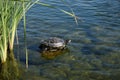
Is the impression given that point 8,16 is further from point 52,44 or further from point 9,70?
point 52,44

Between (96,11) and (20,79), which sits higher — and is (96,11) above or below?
above

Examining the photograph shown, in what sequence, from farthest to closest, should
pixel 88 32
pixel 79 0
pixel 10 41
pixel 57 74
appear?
pixel 79 0
pixel 88 32
pixel 10 41
pixel 57 74

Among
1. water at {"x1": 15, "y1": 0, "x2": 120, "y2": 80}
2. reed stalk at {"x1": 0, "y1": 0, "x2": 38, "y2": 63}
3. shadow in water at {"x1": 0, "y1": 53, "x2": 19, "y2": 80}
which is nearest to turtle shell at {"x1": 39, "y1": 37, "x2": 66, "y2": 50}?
water at {"x1": 15, "y1": 0, "x2": 120, "y2": 80}

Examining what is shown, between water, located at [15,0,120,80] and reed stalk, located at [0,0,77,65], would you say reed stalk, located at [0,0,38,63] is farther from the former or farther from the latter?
water, located at [15,0,120,80]

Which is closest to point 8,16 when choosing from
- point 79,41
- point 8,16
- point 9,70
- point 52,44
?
point 8,16

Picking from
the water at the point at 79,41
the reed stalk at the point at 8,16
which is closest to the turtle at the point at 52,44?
the water at the point at 79,41

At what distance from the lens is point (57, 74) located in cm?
646

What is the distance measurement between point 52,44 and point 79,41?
2.99ft

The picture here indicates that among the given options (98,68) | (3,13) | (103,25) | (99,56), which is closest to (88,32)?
(103,25)

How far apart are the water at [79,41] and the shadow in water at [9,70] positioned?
7.0 inches

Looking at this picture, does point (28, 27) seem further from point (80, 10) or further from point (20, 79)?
point (20, 79)

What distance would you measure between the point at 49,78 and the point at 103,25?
3953 millimetres

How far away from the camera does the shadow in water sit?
6.29 metres

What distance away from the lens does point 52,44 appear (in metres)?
7.82
